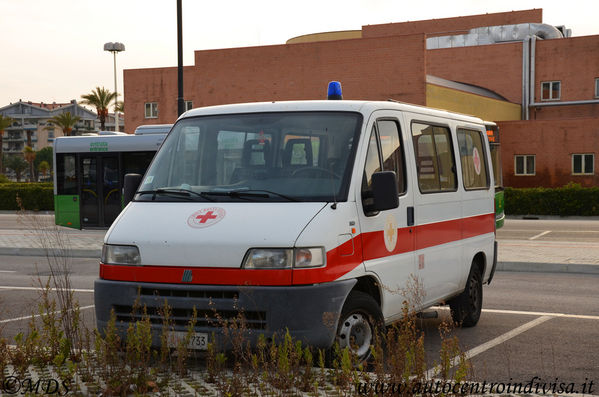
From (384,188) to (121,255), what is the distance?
2.07 m

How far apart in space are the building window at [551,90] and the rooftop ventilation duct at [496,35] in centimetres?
609

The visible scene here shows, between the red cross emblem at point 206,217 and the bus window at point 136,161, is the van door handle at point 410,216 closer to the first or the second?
the red cross emblem at point 206,217

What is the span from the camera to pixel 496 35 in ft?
185

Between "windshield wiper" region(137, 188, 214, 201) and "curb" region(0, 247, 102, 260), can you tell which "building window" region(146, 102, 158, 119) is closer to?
"curb" region(0, 247, 102, 260)

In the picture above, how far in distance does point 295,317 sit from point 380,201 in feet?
3.99

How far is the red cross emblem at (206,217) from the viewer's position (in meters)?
6.03

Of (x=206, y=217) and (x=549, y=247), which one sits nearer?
(x=206, y=217)

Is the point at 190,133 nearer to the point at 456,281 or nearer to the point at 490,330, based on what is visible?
the point at 456,281

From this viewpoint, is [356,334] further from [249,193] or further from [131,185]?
[131,185]

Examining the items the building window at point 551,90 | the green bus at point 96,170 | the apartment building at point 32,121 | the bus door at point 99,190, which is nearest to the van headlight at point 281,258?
the green bus at point 96,170

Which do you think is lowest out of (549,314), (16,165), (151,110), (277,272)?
(549,314)

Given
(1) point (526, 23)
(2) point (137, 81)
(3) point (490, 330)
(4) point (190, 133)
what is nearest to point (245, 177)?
(4) point (190, 133)

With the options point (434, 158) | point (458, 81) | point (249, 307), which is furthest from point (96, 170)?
point (458, 81)

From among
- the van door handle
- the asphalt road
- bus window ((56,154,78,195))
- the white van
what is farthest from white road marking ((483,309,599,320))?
bus window ((56,154,78,195))
